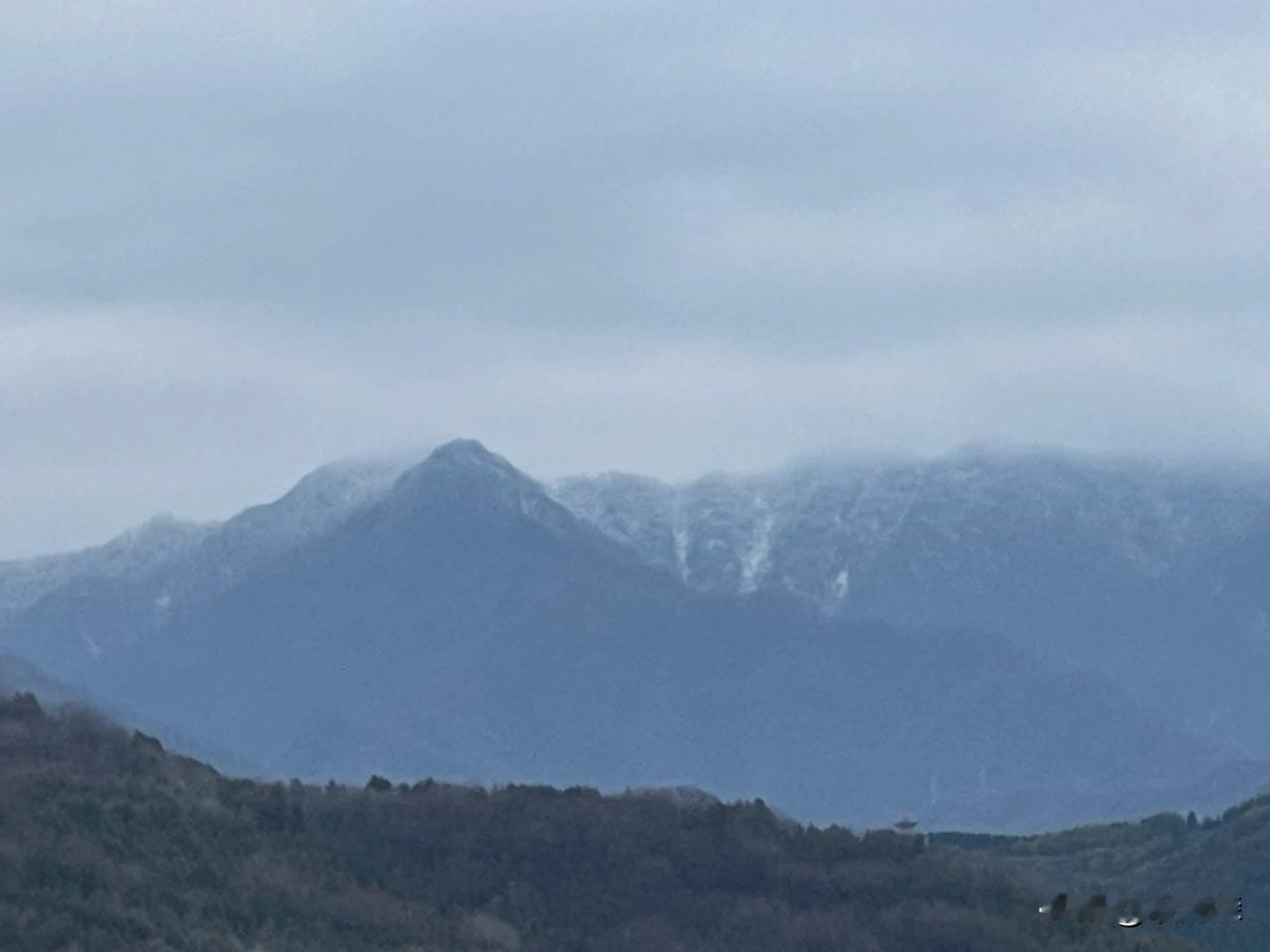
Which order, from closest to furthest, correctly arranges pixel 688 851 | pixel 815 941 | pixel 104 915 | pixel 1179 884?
pixel 104 915 → pixel 815 941 → pixel 688 851 → pixel 1179 884

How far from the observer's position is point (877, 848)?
164 meters

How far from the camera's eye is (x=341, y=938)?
14625 centimetres

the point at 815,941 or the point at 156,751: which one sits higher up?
the point at 156,751

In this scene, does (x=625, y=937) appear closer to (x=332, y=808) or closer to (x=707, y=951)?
(x=707, y=951)

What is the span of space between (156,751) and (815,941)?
33.6 meters

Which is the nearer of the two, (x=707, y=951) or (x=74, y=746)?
(x=707, y=951)

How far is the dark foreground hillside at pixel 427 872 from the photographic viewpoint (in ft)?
476

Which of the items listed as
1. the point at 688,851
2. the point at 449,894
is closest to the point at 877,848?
the point at 688,851

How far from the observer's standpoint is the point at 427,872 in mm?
156750

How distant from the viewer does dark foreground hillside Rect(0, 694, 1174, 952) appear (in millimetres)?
145125

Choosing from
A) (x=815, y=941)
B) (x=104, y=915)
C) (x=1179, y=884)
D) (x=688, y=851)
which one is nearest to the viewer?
(x=104, y=915)

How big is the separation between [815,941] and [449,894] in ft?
49.2

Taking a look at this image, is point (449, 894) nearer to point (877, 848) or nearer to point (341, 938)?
point (341, 938)

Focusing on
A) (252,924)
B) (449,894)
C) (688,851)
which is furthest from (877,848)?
(252,924)
